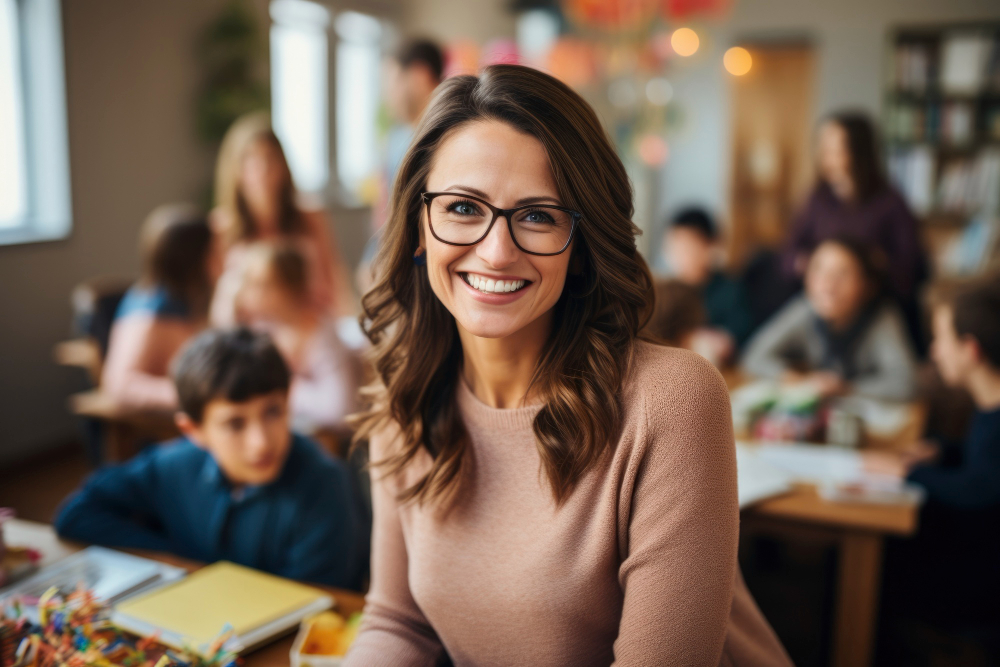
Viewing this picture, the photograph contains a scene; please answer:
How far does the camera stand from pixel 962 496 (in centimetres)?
199

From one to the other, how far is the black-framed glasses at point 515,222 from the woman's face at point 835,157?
10.3ft

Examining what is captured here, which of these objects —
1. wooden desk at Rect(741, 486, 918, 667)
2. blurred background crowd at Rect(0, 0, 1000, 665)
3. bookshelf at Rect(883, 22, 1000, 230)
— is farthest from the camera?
bookshelf at Rect(883, 22, 1000, 230)

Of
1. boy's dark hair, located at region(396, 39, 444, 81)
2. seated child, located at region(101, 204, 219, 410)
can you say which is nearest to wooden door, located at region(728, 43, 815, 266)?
boy's dark hair, located at region(396, 39, 444, 81)

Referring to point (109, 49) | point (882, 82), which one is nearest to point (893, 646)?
point (109, 49)

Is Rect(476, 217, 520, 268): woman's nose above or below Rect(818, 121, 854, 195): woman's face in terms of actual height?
below

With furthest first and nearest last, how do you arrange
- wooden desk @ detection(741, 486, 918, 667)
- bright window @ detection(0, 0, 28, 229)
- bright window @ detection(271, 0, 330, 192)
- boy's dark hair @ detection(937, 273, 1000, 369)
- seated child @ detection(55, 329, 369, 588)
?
bright window @ detection(271, 0, 330, 192), bright window @ detection(0, 0, 28, 229), boy's dark hair @ detection(937, 273, 1000, 369), wooden desk @ detection(741, 486, 918, 667), seated child @ detection(55, 329, 369, 588)

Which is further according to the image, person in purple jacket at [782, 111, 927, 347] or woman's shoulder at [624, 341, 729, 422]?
person in purple jacket at [782, 111, 927, 347]

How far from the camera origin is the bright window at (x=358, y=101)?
700 centimetres

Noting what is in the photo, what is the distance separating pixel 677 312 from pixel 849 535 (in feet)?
3.45

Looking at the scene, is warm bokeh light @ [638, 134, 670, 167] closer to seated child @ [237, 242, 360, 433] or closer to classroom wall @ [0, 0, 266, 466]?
classroom wall @ [0, 0, 266, 466]

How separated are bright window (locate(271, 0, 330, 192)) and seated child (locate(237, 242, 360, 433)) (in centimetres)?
349

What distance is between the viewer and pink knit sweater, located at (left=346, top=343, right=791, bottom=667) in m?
0.98

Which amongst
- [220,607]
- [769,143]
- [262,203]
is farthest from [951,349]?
[769,143]

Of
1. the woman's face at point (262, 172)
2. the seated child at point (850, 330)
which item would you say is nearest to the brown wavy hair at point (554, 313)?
the seated child at point (850, 330)
